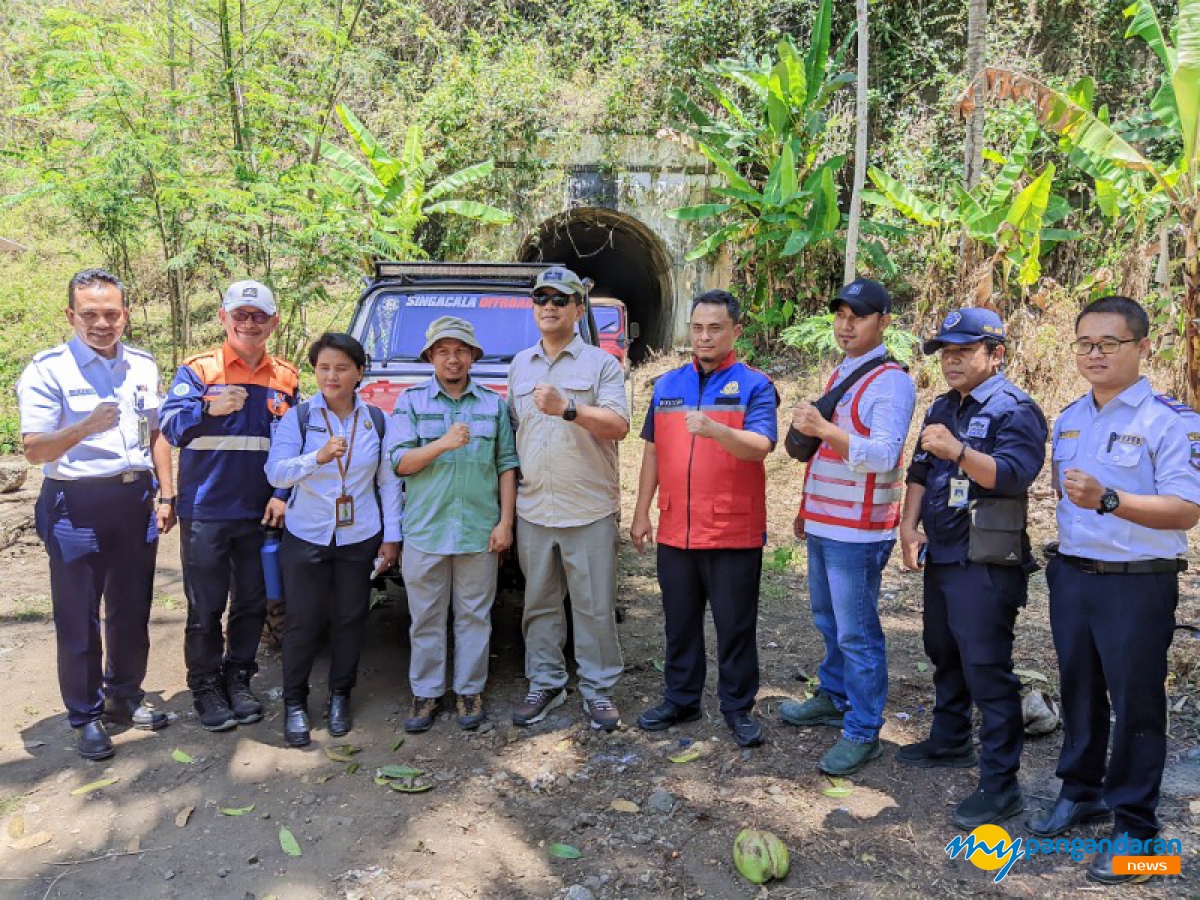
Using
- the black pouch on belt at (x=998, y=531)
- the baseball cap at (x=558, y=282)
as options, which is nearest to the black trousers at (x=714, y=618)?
the black pouch on belt at (x=998, y=531)

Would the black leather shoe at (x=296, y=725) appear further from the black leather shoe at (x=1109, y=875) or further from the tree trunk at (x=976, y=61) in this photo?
the tree trunk at (x=976, y=61)

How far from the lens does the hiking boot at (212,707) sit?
3807 millimetres

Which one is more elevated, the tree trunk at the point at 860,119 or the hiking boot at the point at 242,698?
the tree trunk at the point at 860,119

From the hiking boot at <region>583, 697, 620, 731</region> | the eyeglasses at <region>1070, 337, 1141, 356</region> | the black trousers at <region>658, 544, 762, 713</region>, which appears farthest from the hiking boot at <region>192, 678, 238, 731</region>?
the eyeglasses at <region>1070, 337, 1141, 356</region>

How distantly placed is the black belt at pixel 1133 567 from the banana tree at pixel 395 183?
27.4ft

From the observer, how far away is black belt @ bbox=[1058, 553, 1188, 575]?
104 inches

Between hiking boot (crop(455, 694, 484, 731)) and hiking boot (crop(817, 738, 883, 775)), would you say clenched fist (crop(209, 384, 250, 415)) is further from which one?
hiking boot (crop(817, 738, 883, 775))

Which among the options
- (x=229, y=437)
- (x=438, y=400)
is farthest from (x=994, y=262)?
(x=229, y=437)

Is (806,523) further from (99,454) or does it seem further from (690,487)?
(99,454)

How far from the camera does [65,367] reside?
11.5 feet

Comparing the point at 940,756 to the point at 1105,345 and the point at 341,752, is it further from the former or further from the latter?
the point at 341,752

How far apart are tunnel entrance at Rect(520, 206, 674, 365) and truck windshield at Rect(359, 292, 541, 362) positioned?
22.0ft

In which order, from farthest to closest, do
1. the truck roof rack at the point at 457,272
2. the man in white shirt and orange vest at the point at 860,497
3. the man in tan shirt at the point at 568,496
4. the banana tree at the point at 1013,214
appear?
1. the banana tree at the point at 1013,214
2. the truck roof rack at the point at 457,272
3. the man in tan shirt at the point at 568,496
4. the man in white shirt and orange vest at the point at 860,497

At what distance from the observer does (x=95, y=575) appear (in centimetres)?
360
